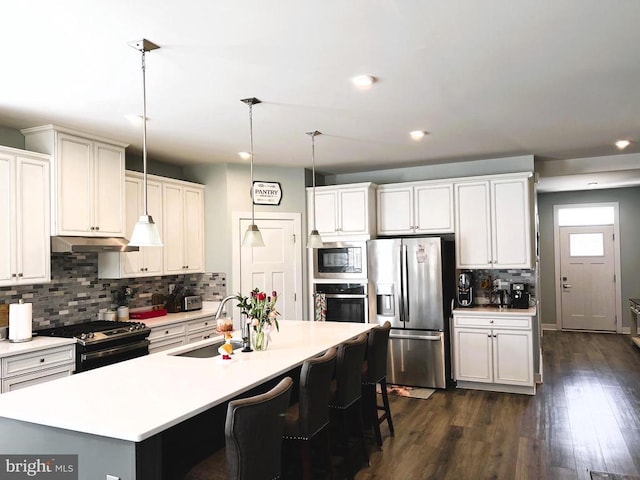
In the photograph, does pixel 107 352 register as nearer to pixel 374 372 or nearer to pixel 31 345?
pixel 31 345

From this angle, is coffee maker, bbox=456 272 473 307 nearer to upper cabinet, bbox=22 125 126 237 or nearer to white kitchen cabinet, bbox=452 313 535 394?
white kitchen cabinet, bbox=452 313 535 394

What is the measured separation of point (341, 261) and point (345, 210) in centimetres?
61

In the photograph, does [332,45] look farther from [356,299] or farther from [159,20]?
[356,299]

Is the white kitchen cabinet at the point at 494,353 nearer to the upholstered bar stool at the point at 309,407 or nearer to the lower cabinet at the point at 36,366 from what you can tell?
the upholstered bar stool at the point at 309,407

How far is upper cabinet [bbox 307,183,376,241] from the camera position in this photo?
576 centimetres

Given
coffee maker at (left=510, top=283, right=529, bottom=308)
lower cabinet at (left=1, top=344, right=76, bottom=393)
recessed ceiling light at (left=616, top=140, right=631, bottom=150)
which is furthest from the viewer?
coffee maker at (left=510, top=283, right=529, bottom=308)

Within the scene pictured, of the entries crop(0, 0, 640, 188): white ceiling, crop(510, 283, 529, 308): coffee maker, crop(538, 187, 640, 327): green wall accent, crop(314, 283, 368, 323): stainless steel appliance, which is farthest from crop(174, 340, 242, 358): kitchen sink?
crop(538, 187, 640, 327): green wall accent

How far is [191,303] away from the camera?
18.1ft

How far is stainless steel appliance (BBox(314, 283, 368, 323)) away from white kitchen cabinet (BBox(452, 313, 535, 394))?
1.03 metres

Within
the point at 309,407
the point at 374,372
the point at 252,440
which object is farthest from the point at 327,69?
the point at 374,372

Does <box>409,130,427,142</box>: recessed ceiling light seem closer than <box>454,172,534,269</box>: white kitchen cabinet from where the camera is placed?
Yes

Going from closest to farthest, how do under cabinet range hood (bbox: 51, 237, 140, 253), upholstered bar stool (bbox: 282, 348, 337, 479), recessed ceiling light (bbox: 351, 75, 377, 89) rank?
upholstered bar stool (bbox: 282, 348, 337, 479)
recessed ceiling light (bbox: 351, 75, 377, 89)
under cabinet range hood (bbox: 51, 237, 140, 253)

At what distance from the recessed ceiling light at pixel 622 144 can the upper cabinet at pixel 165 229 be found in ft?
14.6

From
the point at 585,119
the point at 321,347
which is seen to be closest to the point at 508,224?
the point at 585,119
